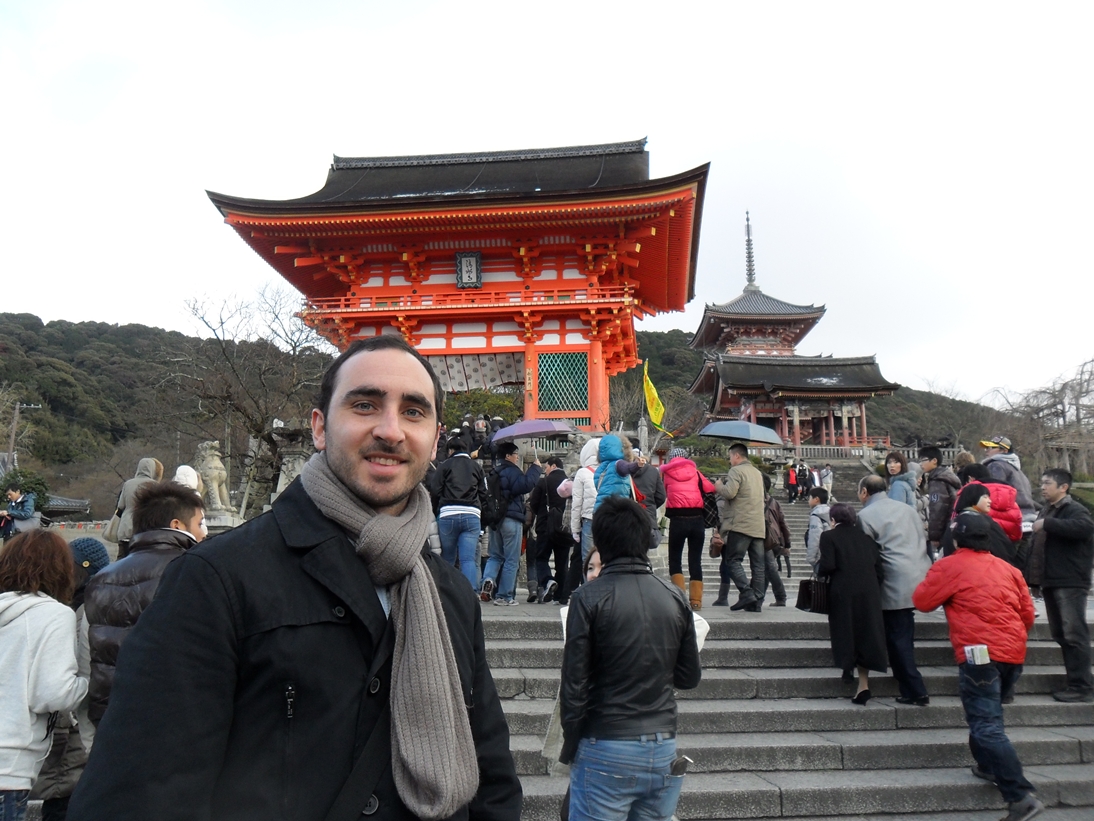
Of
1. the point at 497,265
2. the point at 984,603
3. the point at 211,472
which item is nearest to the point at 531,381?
the point at 497,265

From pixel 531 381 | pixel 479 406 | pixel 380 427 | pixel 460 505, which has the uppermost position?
pixel 531 381

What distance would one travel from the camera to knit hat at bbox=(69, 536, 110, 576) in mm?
3881

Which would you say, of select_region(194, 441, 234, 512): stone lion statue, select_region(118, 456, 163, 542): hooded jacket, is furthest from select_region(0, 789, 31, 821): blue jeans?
select_region(194, 441, 234, 512): stone lion statue

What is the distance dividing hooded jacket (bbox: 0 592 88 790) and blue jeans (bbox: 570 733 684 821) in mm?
2082

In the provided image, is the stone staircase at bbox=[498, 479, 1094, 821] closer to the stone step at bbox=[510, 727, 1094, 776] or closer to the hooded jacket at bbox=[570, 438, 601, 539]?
the stone step at bbox=[510, 727, 1094, 776]

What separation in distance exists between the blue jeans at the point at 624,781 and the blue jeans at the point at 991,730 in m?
2.35

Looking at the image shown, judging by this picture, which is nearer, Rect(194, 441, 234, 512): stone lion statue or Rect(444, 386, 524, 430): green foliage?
Rect(194, 441, 234, 512): stone lion statue

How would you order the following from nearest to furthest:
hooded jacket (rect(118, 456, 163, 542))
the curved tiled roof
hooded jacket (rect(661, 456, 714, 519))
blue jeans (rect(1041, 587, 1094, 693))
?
hooded jacket (rect(118, 456, 163, 542)) → blue jeans (rect(1041, 587, 1094, 693)) → hooded jacket (rect(661, 456, 714, 519)) → the curved tiled roof

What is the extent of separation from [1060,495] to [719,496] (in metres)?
2.81

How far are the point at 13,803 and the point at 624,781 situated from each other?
7.76 feet

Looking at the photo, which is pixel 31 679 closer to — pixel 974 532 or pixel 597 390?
pixel 974 532

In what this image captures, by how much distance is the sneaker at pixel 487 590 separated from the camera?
293 inches

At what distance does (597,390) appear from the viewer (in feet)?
57.2

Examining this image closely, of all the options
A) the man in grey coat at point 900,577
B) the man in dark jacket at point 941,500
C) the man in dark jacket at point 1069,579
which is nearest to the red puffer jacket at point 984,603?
the man in grey coat at point 900,577
